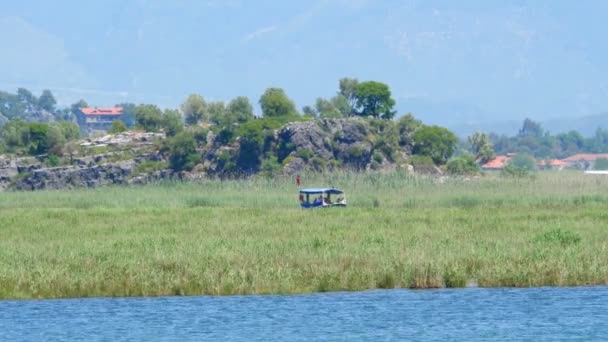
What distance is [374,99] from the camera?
116 metres

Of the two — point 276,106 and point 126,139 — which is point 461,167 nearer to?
point 276,106

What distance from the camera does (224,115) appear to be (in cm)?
11700

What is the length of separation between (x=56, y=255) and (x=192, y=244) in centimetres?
468

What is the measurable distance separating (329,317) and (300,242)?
34.8ft

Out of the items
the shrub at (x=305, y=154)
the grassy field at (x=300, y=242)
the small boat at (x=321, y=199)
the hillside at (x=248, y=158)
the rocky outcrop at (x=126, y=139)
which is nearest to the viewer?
the grassy field at (x=300, y=242)

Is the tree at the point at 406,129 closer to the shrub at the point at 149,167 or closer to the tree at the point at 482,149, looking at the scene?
the shrub at the point at 149,167

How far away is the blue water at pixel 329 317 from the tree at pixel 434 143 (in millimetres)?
67815

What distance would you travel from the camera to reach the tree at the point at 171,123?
113m

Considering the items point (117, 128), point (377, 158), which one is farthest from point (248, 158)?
point (117, 128)

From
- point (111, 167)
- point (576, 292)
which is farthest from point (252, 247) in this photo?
point (111, 167)

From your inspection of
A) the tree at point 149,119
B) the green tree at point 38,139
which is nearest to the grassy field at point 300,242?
the green tree at point 38,139

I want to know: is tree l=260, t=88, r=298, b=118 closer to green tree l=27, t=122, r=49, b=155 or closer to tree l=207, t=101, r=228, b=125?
tree l=207, t=101, r=228, b=125

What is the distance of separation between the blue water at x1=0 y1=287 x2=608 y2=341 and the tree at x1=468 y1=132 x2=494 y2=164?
10548cm

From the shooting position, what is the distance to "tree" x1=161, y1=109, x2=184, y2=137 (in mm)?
113188
